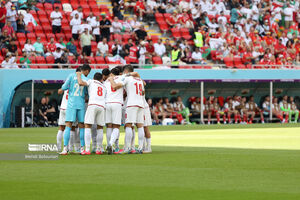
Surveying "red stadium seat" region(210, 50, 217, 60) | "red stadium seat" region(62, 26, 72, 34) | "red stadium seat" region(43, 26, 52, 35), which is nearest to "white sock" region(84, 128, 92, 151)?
"red stadium seat" region(43, 26, 52, 35)

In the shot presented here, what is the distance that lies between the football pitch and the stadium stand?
15706mm

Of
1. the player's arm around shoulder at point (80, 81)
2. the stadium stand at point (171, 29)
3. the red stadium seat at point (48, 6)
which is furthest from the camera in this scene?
the red stadium seat at point (48, 6)

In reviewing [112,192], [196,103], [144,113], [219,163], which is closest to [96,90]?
[144,113]

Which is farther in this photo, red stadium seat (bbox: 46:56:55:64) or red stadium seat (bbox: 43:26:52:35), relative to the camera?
red stadium seat (bbox: 43:26:52:35)

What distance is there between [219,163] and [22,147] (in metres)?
6.21

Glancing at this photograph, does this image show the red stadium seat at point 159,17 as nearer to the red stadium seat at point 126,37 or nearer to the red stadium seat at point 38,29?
the red stadium seat at point 126,37

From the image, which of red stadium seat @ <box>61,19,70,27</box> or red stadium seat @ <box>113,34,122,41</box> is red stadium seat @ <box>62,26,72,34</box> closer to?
red stadium seat @ <box>61,19,70,27</box>

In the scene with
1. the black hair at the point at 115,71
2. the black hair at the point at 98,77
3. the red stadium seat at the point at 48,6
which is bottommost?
the black hair at the point at 98,77

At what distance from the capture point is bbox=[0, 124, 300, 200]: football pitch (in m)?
8.48

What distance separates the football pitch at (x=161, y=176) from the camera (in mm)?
8484

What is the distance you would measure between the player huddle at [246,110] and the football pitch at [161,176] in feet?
62.6

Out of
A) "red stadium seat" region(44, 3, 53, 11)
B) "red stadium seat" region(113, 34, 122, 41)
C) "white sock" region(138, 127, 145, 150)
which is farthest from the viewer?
"red stadium seat" region(113, 34, 122, 41)

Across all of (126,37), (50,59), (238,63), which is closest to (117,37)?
(126,37)

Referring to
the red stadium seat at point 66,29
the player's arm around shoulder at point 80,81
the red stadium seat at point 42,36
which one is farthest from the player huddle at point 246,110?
the player's arm around shoulder at point 80,81
